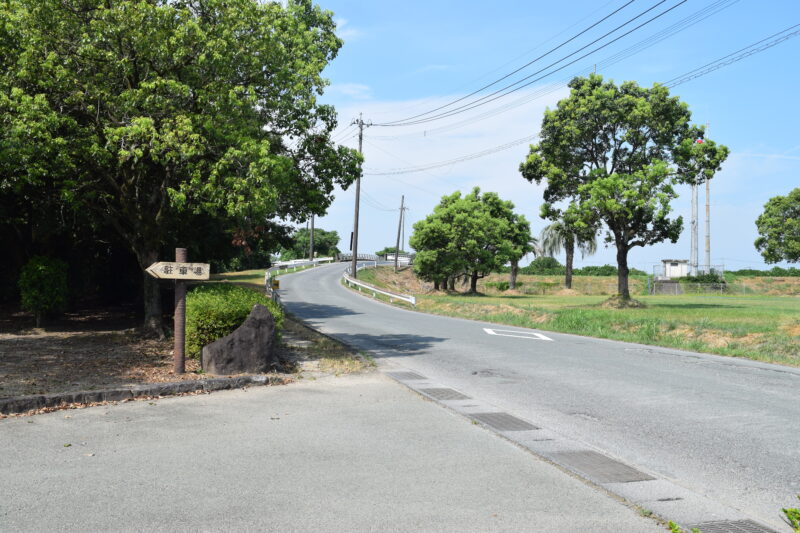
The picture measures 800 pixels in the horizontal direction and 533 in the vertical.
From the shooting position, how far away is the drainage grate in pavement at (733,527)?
3.96 m

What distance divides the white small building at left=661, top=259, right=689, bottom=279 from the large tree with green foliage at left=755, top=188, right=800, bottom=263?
10187mm

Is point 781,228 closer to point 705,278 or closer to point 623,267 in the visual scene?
point 705,278

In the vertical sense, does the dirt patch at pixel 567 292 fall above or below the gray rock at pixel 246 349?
below

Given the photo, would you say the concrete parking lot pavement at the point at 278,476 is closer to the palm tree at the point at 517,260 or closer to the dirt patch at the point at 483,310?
the dirt patch at the point at 483,310

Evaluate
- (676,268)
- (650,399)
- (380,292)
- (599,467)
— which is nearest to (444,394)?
(650,399)

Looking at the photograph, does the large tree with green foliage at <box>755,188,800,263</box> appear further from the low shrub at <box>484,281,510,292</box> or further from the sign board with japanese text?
the sign board with japanese text

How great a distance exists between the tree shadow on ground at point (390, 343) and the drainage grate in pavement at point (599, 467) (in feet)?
26.3

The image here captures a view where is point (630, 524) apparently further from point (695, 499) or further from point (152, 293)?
point (152, 293)

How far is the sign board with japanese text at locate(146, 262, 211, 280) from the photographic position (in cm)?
940

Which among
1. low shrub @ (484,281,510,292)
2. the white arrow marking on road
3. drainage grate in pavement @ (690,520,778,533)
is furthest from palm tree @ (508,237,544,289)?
drainage grate in pavement @ (690,520,778,533)

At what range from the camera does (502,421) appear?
23.5 ft

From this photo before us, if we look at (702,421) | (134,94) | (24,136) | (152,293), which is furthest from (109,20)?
(702,421)

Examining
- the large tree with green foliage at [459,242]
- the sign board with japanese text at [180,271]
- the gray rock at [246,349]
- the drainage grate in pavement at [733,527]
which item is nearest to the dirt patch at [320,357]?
the gray rock at [246,349]

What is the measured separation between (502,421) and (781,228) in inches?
2841
